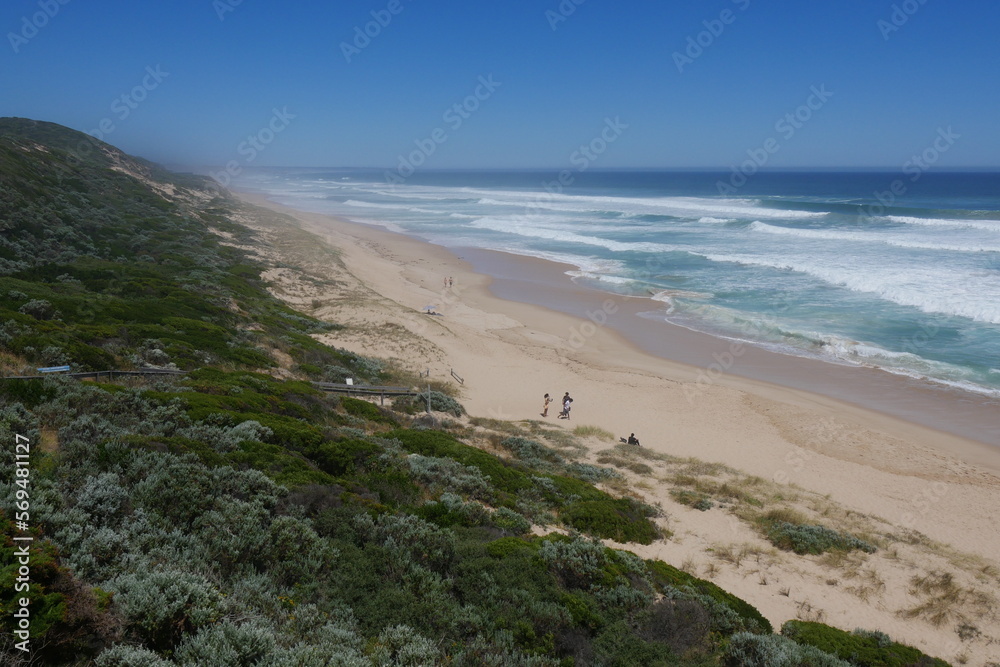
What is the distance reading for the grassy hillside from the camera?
3.51m

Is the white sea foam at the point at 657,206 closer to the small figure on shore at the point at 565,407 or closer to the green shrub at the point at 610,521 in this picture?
the small figure on shore at the point at 565,407

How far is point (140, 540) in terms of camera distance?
14.4ft

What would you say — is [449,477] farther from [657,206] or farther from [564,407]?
[657,206]

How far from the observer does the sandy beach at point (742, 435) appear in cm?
785

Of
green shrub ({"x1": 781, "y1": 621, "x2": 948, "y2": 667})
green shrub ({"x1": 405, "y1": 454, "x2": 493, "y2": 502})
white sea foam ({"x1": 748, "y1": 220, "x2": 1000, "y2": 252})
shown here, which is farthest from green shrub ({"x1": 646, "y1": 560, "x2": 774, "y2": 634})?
white sea foam ({"x1": 748, "y1": 220, "x2": 1000, "y2": 252})

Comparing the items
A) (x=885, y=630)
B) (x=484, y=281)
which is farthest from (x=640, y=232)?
(x=885, y=630)

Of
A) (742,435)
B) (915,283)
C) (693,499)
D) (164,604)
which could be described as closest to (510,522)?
(164,604)

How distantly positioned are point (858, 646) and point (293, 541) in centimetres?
598

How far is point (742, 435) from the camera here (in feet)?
48.3

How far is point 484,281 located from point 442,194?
234 feet

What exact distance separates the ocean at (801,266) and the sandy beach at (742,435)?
8.68 ft

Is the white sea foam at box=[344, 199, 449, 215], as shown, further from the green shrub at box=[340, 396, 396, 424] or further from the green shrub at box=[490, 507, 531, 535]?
the green shrub at box=[490, 507, 531, 535]

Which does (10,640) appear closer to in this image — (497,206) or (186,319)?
(186,319)

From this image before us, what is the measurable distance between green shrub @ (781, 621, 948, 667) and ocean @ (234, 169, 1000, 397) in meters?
15.2
